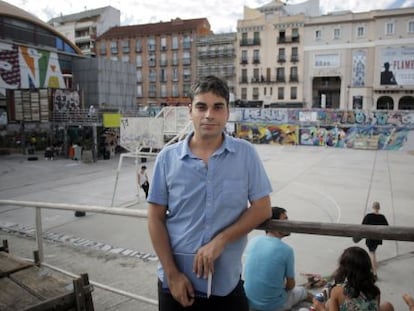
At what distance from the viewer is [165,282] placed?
80.8 inches

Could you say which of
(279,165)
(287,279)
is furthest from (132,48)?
(287,279)

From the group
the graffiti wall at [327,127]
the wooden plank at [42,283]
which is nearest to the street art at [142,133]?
the wooden plank at [42,283]

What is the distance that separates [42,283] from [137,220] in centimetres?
666

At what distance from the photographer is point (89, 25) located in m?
66.3

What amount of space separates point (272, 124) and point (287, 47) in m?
18.0

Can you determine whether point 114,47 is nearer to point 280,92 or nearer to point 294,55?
point 280,92

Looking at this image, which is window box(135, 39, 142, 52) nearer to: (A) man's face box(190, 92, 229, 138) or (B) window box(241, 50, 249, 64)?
(B) window box(241, 50, 249, 64)

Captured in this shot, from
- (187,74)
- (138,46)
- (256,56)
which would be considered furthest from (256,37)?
(138,46)

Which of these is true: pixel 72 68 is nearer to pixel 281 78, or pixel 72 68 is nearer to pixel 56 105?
pixel 56 105

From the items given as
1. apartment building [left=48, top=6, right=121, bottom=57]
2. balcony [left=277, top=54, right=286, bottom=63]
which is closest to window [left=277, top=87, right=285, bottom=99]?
balcony [left=277, top=54, right=286, bottom=63]

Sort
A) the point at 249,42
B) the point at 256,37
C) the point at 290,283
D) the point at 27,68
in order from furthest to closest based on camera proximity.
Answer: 1. the point at 249,42
2. the point at 256,37
3. the point at 27,68
4. the point at 290,283

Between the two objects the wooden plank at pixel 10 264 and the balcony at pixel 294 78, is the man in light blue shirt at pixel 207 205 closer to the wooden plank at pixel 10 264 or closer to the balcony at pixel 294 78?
the wooden plank at pixel 10 264

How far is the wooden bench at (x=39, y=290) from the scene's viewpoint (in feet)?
8.44

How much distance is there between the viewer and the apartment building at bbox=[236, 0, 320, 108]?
5000 centimetres
